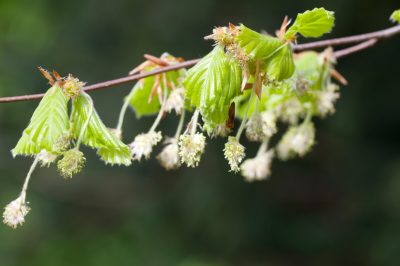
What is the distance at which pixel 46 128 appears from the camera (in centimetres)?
141

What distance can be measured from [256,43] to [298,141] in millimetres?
794

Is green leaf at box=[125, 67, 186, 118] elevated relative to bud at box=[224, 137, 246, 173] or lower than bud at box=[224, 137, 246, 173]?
elevated

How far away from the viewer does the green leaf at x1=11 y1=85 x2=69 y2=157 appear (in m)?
1.40

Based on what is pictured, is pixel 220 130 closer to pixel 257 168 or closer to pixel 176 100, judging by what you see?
pixel 176 100

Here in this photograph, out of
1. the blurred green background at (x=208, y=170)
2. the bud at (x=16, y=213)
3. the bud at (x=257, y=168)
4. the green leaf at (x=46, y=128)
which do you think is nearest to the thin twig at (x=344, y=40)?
the bud at (x=257, y=168)

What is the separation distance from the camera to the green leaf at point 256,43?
1.44 metres

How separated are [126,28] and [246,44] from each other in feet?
17.1

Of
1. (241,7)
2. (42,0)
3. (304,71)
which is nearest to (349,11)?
(241,7)

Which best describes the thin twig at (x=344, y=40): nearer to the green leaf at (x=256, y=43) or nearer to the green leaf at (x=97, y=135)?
the green leaf at (x=256, y=43)

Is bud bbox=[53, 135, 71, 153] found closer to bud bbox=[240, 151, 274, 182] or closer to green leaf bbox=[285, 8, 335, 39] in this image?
green leaf bbox=[285, 8, 335, 39]

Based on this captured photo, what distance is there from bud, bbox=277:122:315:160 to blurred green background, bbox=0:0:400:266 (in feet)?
12.7

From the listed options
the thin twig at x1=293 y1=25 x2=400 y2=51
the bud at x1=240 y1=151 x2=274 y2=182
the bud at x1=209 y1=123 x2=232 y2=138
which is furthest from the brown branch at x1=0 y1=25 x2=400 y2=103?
the bud at x1=240 y1=151 x2=274 y2=182

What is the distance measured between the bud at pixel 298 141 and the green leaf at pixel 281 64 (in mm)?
637

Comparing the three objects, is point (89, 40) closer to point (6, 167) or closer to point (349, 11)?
point (6, 167)
